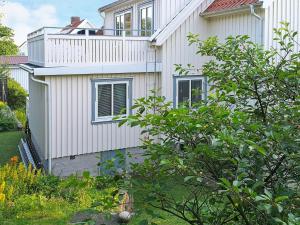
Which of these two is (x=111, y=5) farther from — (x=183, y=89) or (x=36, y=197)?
(x=36, y=197)

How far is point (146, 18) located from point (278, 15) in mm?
5663

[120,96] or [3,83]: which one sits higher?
[3,83]

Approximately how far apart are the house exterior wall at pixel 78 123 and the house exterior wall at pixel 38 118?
739 mm

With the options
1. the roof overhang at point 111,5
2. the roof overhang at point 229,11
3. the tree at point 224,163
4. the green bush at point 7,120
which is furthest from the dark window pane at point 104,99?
the green bush at point 7,120

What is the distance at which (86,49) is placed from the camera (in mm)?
14055

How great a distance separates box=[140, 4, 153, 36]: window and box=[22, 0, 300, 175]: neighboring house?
1.25ft

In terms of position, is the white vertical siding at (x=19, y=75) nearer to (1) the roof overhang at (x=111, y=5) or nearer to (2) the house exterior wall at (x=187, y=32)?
(1) the roof overhang at (x=111, y=5)

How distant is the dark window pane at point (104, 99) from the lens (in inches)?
574

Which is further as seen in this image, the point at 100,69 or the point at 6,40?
the point at 6,40

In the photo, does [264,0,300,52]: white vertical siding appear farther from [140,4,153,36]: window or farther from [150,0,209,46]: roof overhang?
[140,4,153,36]: window

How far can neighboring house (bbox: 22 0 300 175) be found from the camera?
13734 mm

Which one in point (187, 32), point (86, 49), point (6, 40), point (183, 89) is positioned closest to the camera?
point (86, 49)

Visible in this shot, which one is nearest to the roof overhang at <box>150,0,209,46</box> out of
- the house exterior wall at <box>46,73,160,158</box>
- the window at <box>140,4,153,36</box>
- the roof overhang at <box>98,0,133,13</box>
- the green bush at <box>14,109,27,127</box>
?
the house exterior wall at <box>46,73,160,158</box>

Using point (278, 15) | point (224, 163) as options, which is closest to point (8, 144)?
point (278, 15)
